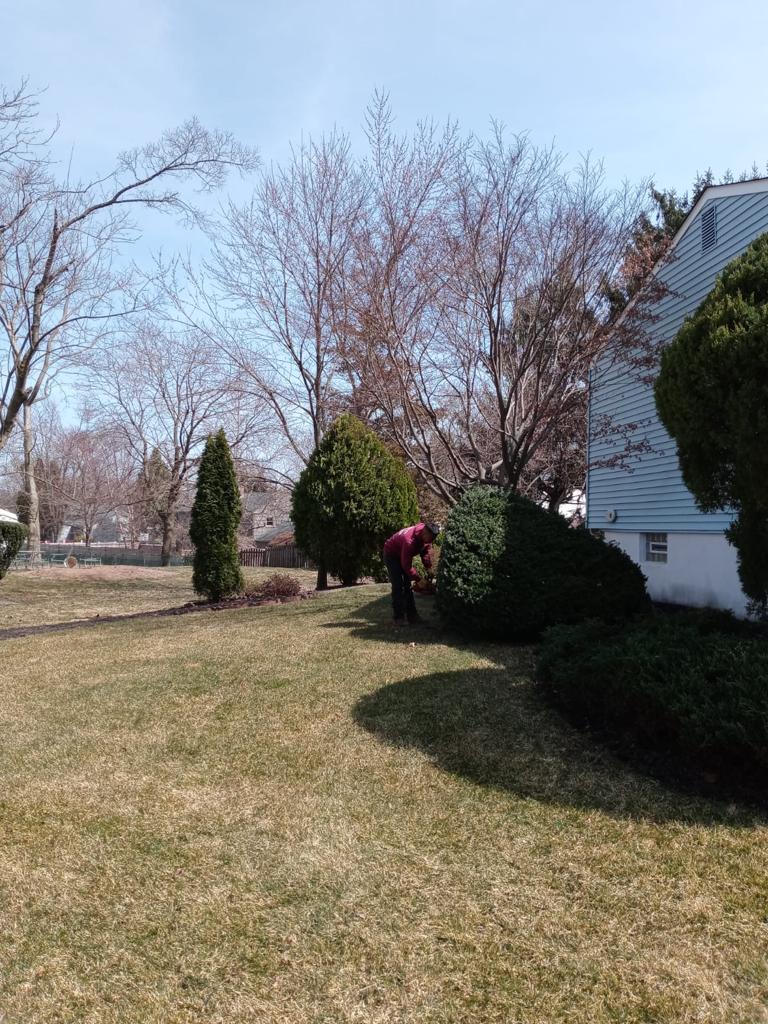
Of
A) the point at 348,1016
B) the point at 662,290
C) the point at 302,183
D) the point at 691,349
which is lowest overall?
the point at 348,1016

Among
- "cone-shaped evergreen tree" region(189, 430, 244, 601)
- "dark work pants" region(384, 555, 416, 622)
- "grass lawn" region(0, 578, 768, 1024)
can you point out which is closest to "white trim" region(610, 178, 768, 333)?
"dark work pants" region(384, 555, 416, 622)

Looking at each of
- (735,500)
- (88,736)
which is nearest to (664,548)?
(735,500)

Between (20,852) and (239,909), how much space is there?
1313 mm

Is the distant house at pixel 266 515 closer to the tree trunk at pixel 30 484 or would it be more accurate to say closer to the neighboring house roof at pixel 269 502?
the neighboring house roof at pixel 269 502

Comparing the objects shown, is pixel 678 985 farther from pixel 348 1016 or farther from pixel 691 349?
pixel 691 349

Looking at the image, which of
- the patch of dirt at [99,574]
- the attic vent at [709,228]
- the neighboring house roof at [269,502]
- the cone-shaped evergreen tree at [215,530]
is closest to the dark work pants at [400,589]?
the cone-shaped evergreen tree at [215,530]

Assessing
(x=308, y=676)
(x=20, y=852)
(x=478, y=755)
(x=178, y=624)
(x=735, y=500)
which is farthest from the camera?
(x=178, y=624)

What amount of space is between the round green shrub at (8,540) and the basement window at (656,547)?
50.6 feet

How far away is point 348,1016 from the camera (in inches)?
100.0

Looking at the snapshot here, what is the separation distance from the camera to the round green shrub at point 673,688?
4031 mm

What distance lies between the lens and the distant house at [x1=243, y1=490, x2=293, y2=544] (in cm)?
4219

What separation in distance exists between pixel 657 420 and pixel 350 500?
5.20 m

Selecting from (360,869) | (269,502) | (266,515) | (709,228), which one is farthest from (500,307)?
(266,515)

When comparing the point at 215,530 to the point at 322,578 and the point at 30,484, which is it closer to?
the point at 322,578
